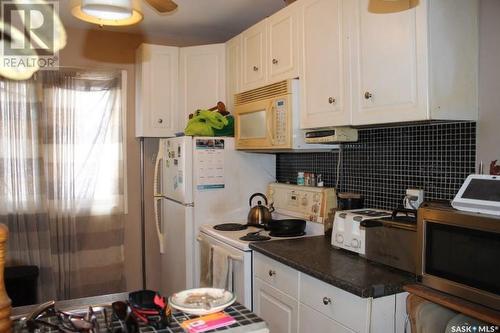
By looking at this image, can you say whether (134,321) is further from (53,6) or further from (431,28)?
(53,6)

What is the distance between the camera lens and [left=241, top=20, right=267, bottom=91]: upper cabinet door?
300 centimetres

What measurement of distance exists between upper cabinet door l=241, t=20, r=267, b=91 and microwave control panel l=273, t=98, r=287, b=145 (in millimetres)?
315

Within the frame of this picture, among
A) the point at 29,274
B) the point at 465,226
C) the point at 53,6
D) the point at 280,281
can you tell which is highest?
the point at 53,6

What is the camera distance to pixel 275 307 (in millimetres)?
2270

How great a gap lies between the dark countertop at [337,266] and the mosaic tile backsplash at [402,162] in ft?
1.42

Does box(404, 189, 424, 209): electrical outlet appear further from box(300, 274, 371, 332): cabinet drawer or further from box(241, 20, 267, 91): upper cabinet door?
box(241, 20, 267, 91): upper cabinet door

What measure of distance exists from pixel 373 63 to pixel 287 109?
744 mm

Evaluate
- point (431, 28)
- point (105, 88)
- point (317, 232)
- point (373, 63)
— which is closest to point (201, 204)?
point (317, 232)

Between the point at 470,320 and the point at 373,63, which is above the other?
the point at 373,63

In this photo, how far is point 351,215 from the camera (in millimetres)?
2234

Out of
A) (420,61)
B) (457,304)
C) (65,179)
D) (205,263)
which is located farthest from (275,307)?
(65,179)

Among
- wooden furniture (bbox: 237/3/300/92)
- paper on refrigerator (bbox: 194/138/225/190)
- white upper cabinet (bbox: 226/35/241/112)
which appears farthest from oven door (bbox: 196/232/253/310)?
white upper cabinet (bbox: 226/35/241/112)

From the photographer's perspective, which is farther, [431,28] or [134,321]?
[431,28]

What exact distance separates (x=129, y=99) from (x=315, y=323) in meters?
2.71
